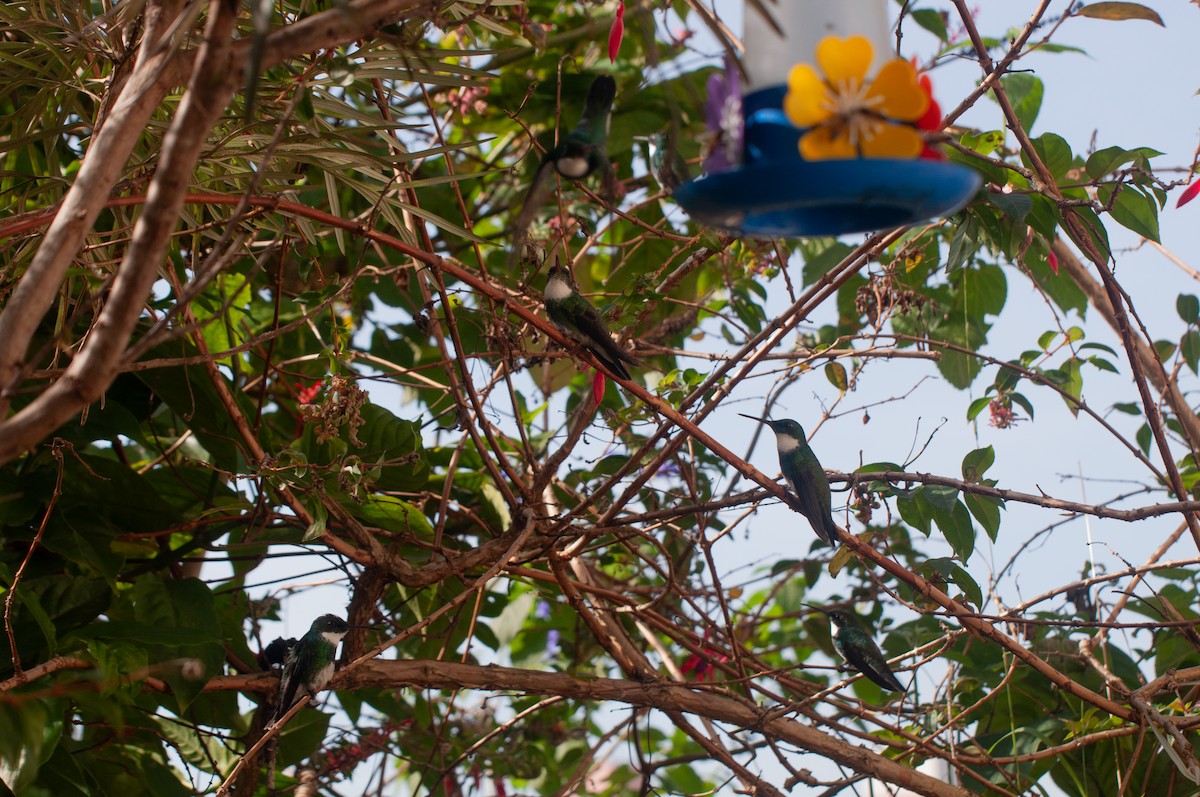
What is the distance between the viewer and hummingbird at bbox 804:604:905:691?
2668mm

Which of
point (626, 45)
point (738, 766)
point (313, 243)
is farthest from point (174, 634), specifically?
point (626, 45)

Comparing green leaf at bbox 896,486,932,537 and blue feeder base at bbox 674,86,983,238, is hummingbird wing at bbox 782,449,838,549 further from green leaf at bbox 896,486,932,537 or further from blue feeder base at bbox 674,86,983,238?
blue feeder base at bbox 674,86,983,238

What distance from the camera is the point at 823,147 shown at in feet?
4.18

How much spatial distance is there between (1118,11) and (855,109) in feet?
3.40

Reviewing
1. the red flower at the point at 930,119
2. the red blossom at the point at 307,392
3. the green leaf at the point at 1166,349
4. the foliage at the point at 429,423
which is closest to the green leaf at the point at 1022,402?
the foliage at the point at 429,423

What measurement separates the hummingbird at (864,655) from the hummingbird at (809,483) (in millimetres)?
330

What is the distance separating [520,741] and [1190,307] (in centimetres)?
240

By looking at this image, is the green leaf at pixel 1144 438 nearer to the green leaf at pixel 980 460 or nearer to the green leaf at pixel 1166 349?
the green leaf at pixel 1166 349

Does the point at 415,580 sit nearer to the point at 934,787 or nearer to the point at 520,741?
the point at 934,787

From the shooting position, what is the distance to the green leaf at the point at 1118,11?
1.96m

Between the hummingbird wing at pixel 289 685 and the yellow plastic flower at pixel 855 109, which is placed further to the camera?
the hummingbird wing at pixel 289 685

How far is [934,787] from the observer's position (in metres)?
2.40

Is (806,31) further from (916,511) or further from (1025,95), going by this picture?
(1025,95)

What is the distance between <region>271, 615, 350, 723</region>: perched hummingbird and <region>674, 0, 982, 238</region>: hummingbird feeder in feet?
4.48
